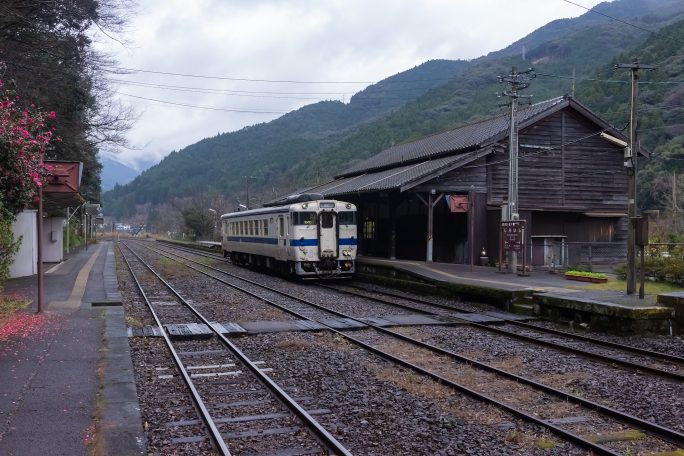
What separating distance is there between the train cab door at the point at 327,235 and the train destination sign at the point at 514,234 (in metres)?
5.37

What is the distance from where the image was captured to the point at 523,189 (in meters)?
23.4

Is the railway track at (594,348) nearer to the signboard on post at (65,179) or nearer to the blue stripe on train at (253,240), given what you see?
the blue stripe on train at (253,240)

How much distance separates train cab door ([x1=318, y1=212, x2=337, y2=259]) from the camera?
19656 mm

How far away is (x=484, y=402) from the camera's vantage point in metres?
6.32

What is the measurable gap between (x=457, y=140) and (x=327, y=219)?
341 inches

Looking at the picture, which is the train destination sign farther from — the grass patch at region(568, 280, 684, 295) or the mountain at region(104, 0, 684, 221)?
the mountain at region(104, 0, 684, 221)

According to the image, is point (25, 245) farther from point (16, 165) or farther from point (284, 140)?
point (284, 140)

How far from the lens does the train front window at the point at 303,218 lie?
63.6ft

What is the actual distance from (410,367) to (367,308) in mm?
6039

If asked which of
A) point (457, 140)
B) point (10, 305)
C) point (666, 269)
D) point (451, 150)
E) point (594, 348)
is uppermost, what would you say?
point (457, 140)

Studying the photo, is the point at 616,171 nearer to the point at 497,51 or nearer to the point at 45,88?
the point at 45,88

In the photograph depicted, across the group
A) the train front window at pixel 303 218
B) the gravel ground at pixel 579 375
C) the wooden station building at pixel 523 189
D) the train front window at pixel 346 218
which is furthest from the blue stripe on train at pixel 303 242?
the gravel ground at pixel 579 375

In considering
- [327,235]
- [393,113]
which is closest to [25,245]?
[327,235]

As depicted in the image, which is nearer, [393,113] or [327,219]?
[327,219]
